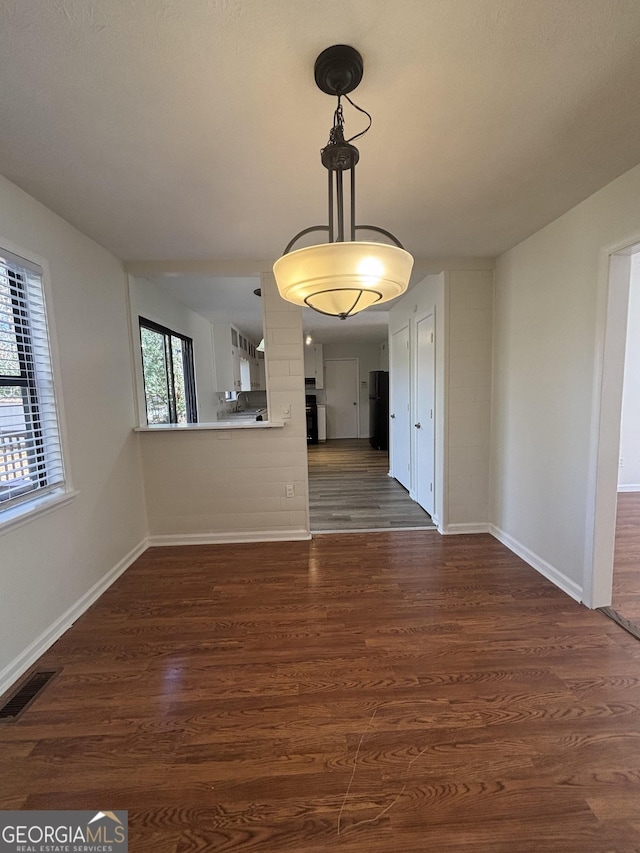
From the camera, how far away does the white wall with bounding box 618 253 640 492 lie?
3.98m

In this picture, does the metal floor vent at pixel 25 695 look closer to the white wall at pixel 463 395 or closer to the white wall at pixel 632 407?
the white wall at pixel 463 395

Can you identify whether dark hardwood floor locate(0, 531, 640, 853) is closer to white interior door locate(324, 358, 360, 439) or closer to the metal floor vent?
the metal floor vent

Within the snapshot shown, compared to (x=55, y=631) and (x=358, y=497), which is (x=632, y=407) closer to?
(x=358, y=497)

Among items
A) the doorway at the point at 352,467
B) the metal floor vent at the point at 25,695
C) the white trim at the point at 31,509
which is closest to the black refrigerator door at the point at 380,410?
the doorway at the point at 352,467

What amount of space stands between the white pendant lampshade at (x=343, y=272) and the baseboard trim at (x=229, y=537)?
2.53 meters

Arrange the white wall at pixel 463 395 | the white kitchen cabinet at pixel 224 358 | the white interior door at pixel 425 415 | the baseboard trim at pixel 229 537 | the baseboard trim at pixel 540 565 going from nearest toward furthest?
the baseboard trim at pixel 540 565, the white wall at pixel 463 395, the baseboard trim at pixel 229 537, the white interior door at pixel 425 415, the white kitchen cabinet at pixel 224 358

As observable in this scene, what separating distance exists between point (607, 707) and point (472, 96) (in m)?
2.51

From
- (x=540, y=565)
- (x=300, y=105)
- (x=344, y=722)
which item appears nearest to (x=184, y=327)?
(x=300, y=105)

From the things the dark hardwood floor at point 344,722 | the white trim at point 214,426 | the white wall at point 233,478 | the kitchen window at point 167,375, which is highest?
the kitchen window at point 167,375

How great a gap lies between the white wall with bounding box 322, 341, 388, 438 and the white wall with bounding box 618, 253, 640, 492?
517cm

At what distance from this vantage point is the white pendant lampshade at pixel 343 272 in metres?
0.96

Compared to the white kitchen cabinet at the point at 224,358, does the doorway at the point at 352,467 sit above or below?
below

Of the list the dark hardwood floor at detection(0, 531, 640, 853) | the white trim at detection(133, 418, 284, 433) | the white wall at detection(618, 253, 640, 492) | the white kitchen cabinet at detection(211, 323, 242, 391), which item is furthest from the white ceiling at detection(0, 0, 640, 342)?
the white kitchen cabinet at detection(211, 323, 242, 391)

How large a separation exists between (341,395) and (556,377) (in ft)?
21.5
